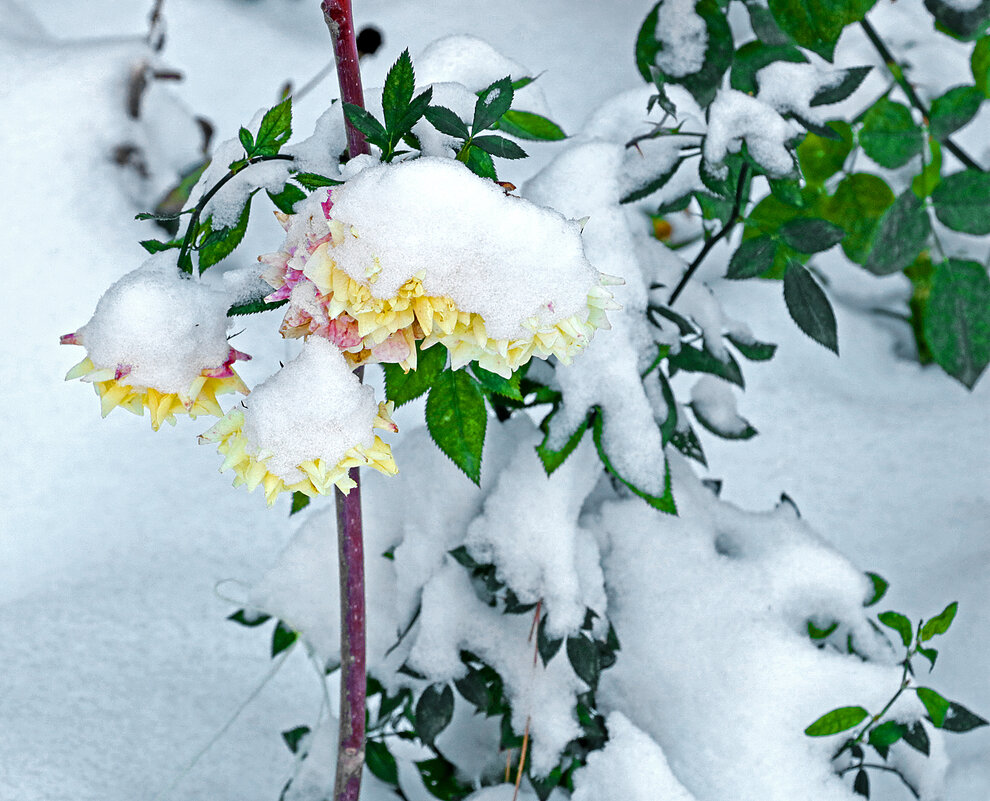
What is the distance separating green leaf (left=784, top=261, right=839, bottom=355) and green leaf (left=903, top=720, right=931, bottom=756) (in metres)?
0.30

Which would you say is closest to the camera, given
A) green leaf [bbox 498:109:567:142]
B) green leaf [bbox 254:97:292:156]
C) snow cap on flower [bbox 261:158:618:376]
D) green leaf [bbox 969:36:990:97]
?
snow cap on flower [bbox 261:158:618:376]

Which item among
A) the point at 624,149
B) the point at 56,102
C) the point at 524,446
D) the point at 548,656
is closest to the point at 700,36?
the point at 624,149

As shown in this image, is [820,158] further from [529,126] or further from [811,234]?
[529,126]

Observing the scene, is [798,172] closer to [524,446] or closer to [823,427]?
[524,446]

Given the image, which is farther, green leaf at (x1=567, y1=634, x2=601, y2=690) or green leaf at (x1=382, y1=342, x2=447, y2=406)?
green leaf at (x1=567, y1=634, x2=601, y2=690)

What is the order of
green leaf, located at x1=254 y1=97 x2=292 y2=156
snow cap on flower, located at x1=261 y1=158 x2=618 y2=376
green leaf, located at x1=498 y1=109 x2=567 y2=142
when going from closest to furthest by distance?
snow cap on flower, located at x1=261 y1=158 x2=618 y2=376
green leaf, located at x1=254 y1=97 x2=292 y2=156
green leaf, located at x1=498 y1=109 x2=567 y2=142

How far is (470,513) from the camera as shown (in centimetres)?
79

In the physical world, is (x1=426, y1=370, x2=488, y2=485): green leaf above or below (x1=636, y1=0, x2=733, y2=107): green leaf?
below

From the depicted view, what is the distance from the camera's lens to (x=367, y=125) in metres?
0.43

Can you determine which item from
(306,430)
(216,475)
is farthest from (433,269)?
(216,475)

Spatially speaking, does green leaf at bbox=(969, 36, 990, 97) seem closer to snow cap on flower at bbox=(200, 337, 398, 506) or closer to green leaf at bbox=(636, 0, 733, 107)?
green leaf at bbox=(636, 0, 733, 107)

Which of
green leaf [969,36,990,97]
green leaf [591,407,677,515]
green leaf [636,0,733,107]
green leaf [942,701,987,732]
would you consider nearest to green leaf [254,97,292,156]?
green leaf [591,407,677,515]

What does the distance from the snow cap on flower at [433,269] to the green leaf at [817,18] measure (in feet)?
1.26

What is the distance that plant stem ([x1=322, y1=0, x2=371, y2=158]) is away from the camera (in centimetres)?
47
